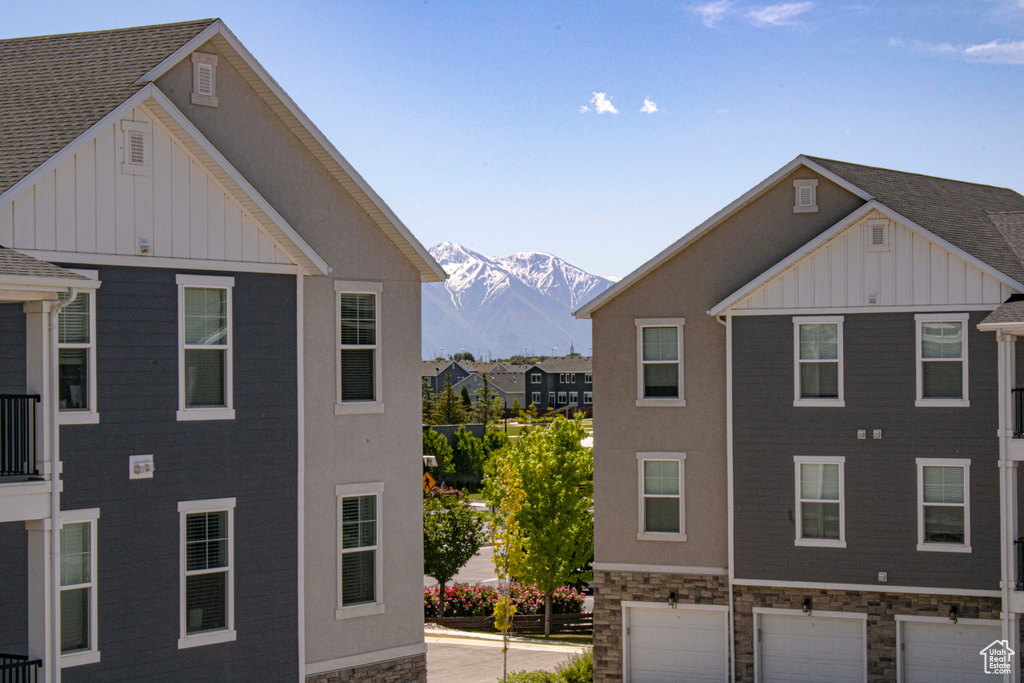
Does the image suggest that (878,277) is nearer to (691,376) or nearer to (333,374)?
(691,376)

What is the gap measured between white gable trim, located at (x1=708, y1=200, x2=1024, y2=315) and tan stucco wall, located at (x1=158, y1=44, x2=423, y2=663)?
7.89 meters

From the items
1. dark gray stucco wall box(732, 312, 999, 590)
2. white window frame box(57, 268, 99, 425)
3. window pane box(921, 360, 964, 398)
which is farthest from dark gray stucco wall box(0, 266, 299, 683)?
window pane box(921, 360, 964, 398)

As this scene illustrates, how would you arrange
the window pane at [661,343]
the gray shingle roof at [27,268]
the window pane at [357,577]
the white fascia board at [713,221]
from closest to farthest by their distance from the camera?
the gray shingle roof at [27,268], the window pane at [357,577], the white fascia board at [713,221], the window pane at [661,343]

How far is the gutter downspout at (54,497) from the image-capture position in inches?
524

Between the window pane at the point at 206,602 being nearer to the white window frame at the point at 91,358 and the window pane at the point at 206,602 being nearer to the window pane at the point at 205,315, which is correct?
the white window frame at the point at 91,358

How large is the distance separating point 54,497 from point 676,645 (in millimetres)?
15921

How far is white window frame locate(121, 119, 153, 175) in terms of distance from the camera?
1563 cm

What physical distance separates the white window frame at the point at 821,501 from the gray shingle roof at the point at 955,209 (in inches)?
212

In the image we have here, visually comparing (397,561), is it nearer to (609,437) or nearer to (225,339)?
(225,339)

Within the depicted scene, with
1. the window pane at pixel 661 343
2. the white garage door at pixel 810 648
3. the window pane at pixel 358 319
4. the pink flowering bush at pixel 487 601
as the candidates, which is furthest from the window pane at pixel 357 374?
the pink flowering bush at pixel 487 601

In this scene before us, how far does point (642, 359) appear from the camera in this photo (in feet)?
82.8

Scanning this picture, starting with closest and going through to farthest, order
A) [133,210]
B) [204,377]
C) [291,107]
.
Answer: [133,210], [204,377], [291,107]

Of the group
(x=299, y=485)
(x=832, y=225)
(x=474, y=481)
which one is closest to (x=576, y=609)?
(x=832, y=225)

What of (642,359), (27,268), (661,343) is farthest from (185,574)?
(661,343)
